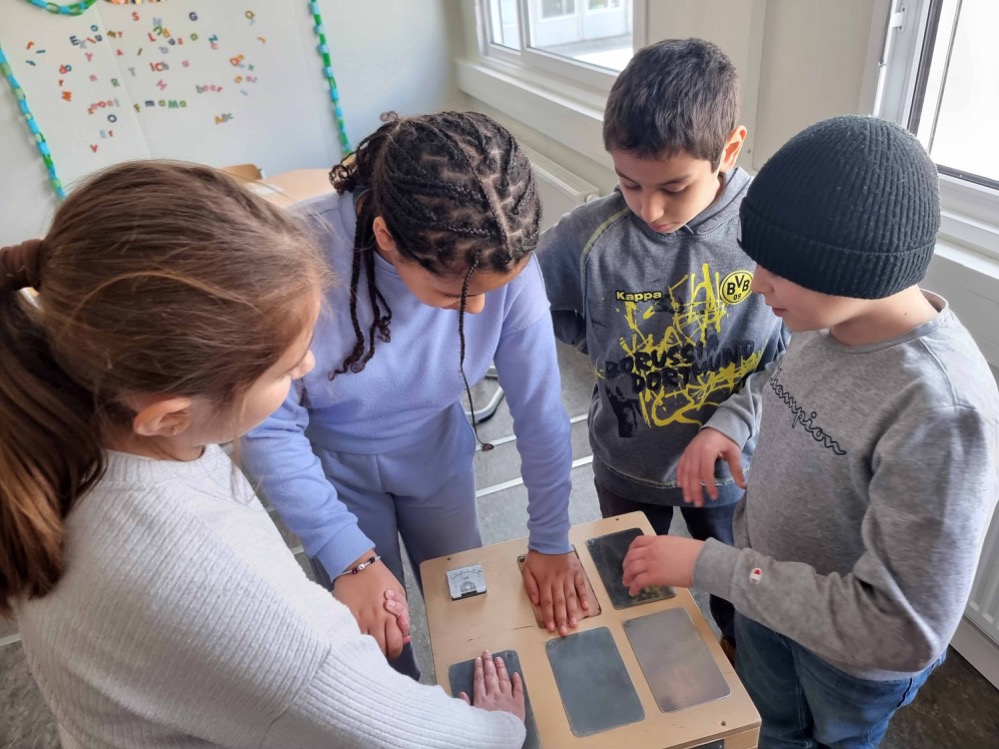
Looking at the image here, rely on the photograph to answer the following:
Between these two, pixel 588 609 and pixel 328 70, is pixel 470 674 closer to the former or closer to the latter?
pixel 588 609

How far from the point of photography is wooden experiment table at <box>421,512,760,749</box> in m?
0.73

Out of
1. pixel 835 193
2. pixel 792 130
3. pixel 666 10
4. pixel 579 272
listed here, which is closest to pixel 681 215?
pixel 579 272

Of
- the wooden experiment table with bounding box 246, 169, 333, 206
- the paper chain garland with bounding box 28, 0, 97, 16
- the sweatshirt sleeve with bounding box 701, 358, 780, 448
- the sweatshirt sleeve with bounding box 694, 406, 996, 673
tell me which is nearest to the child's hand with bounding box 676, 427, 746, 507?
the sweatshirt sleeve with bounding box 701, 358, 780, 448

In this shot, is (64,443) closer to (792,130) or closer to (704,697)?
(704,697)

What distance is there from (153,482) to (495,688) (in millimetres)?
474

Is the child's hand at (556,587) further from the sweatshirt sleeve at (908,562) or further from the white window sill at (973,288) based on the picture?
the white window sill at (973,288)

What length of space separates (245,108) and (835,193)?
9.98ft

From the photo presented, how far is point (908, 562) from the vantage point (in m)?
0.62

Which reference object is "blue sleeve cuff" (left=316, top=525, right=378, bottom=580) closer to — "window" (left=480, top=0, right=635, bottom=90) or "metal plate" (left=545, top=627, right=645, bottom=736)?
"metal plate" (left=545, top=627, right=645, bottom=736)

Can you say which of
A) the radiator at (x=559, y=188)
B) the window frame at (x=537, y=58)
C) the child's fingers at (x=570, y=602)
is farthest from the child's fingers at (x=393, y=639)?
the window frame at (x=537, y=58)

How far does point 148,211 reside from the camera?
493 millimetres

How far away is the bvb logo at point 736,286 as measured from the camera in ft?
3.12

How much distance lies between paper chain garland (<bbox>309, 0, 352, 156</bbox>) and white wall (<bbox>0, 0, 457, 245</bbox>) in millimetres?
26

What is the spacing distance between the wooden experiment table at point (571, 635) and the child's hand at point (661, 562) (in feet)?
0.21
